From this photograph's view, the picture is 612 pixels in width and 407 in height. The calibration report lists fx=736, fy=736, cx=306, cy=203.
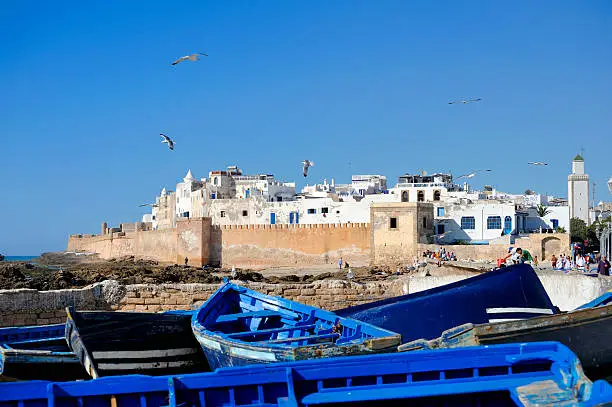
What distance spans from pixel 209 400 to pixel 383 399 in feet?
3.94

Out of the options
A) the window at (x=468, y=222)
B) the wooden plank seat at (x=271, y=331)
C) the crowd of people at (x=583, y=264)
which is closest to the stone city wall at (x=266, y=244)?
the window at (x=468, y=222)

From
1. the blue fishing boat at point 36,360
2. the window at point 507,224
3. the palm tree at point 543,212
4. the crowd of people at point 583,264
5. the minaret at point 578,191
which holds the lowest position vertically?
the blue fishing boat at point 36,360

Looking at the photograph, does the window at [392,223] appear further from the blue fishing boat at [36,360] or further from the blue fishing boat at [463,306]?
the blue fishing boat at [36,360]

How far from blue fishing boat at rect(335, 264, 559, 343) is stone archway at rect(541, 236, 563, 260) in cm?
2044

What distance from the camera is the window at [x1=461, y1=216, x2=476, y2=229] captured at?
35.8 meters

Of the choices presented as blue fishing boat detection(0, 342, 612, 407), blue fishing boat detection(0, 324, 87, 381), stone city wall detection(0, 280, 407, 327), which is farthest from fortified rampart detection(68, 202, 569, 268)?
blue fishing boat detection(0, 342, 612, 407)

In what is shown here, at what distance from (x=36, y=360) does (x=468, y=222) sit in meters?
30.5

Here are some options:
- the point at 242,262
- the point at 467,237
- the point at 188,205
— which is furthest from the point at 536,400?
the point at 188,205

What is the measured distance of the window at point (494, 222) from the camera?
1388 inches

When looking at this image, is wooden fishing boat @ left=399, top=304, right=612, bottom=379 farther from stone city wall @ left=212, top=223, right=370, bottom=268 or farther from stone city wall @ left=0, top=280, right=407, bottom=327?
stone city wall @ left=212, top=223, right=370, bottom=268

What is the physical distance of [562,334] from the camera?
6.55 metres

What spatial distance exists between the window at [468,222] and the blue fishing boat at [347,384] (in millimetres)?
31424

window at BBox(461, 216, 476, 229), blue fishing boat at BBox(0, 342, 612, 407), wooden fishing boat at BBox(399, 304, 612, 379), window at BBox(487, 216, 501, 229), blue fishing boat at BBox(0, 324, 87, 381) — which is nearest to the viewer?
blue fishing boat at BBox(0, 342, 612, 407)

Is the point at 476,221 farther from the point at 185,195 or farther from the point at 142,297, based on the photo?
the point at 142,297
